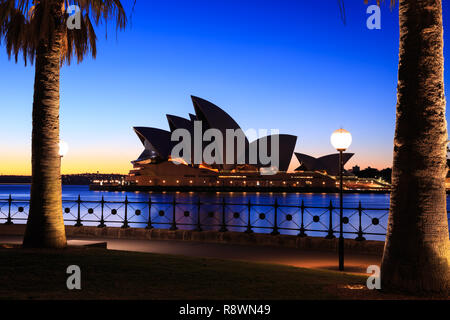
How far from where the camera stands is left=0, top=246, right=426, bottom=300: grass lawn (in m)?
5.86

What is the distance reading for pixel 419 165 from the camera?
6.07m

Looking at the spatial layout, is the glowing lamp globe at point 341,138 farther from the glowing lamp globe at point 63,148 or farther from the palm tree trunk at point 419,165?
the glowing lamp globe at point 63,148

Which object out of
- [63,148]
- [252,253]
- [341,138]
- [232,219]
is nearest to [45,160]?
[63,148]

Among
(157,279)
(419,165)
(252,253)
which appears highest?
(419,165)

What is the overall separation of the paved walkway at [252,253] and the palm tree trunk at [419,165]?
388 cm

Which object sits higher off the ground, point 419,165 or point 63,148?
point 63,148

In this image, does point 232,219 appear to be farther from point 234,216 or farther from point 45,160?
point 45,160

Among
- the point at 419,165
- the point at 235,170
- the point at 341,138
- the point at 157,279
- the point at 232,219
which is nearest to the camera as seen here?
the point at 419,165

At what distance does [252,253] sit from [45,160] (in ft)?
17.8

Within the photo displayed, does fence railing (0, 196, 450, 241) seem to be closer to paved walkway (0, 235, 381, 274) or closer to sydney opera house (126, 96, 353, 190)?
paved walkway (0, 235, 381, 274)

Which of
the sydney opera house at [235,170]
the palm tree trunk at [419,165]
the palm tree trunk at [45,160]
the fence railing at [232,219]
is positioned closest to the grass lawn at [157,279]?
the palm tree trunk at [419,165]

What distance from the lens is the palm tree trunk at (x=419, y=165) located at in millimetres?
5996
